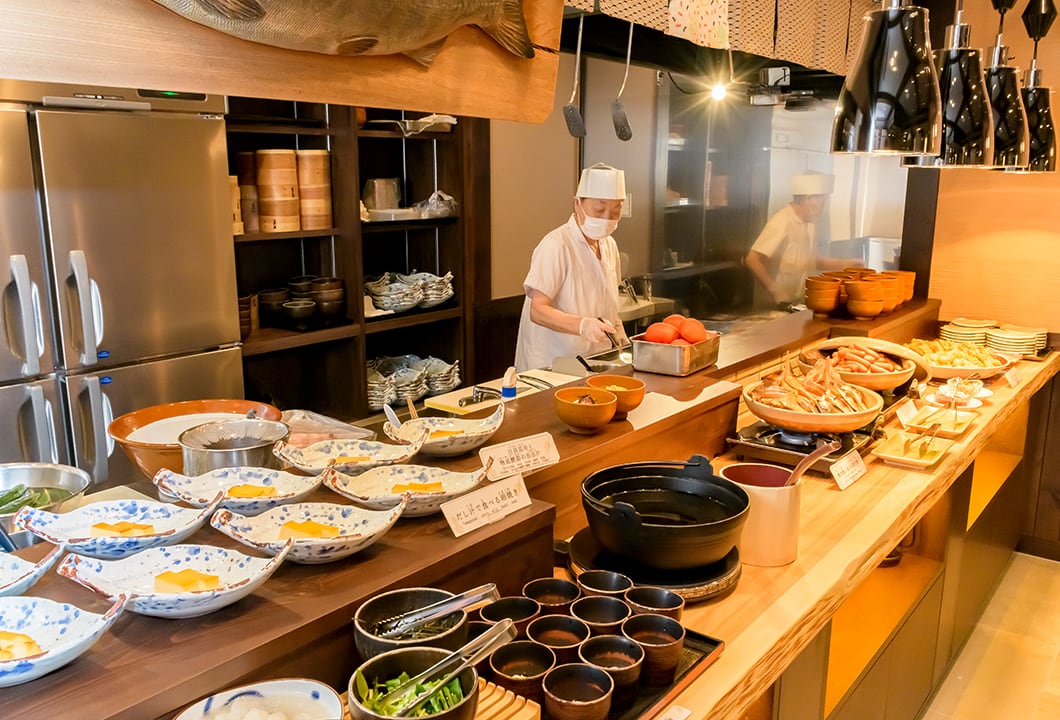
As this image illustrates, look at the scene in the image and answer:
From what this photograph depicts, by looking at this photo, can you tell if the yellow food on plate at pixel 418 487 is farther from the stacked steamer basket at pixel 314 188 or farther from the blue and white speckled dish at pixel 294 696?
the stacked steamer basket at pixel 314 188

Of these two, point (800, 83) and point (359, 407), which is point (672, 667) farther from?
point (800, 83)

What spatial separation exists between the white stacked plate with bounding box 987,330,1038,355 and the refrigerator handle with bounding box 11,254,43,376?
3.87m

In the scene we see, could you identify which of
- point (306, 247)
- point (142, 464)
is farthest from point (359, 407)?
point (142, 464)

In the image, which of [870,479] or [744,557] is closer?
[744,557]

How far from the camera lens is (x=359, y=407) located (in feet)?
13.4

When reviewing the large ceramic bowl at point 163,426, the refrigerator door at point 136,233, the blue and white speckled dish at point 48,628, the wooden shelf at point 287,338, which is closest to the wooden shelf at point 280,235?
the refrigerator door at point 136,233

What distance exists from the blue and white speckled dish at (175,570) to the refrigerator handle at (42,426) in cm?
201

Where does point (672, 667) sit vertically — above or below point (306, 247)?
below

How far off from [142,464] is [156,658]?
29.6 inches

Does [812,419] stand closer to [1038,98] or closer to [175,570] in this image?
[1038,98]

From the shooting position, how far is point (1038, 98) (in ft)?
9.96

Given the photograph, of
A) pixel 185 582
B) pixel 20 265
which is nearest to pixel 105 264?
pixel 20 265

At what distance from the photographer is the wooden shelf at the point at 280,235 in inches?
140

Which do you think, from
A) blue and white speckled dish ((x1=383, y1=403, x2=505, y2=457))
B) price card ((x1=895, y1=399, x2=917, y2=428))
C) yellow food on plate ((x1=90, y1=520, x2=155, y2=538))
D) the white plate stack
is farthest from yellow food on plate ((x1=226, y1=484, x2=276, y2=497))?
the white plate stack
